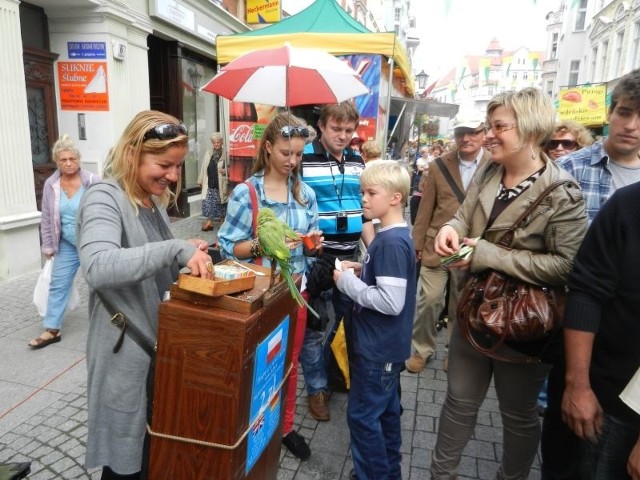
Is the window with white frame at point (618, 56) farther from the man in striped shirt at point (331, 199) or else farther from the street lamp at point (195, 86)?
the man in striped shirt at point (331, 199)

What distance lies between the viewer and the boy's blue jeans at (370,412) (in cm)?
218

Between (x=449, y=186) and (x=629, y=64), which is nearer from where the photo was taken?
(x=449, y=186)

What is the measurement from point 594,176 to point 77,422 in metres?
3.64

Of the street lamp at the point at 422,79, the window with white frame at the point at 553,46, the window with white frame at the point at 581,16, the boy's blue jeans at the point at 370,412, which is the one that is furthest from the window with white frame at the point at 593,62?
the boy's blue jeans at the point at 370,412

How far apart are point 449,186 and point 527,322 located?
1.99 m

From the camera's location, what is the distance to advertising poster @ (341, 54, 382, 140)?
6.33 meters

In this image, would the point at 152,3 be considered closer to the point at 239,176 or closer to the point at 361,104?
the point at 239,176

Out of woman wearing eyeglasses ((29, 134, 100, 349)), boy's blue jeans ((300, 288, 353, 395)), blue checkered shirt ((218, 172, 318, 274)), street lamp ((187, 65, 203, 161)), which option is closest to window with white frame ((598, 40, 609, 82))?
street lamp ((187, 65, 203, 161))

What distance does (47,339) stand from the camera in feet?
12.7

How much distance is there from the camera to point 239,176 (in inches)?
298

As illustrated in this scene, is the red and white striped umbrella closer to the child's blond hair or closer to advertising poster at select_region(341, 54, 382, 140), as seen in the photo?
the child's blond hair

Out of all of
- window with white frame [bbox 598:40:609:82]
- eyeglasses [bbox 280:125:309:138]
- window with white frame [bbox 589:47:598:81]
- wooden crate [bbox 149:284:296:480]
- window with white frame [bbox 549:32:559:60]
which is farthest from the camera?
window with white frame [bbox 549:32:559:60]

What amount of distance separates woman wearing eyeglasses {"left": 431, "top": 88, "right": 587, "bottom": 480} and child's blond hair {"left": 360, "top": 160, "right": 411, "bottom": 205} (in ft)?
1.03

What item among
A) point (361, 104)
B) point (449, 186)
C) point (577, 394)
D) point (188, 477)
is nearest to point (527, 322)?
point (577, 394)
